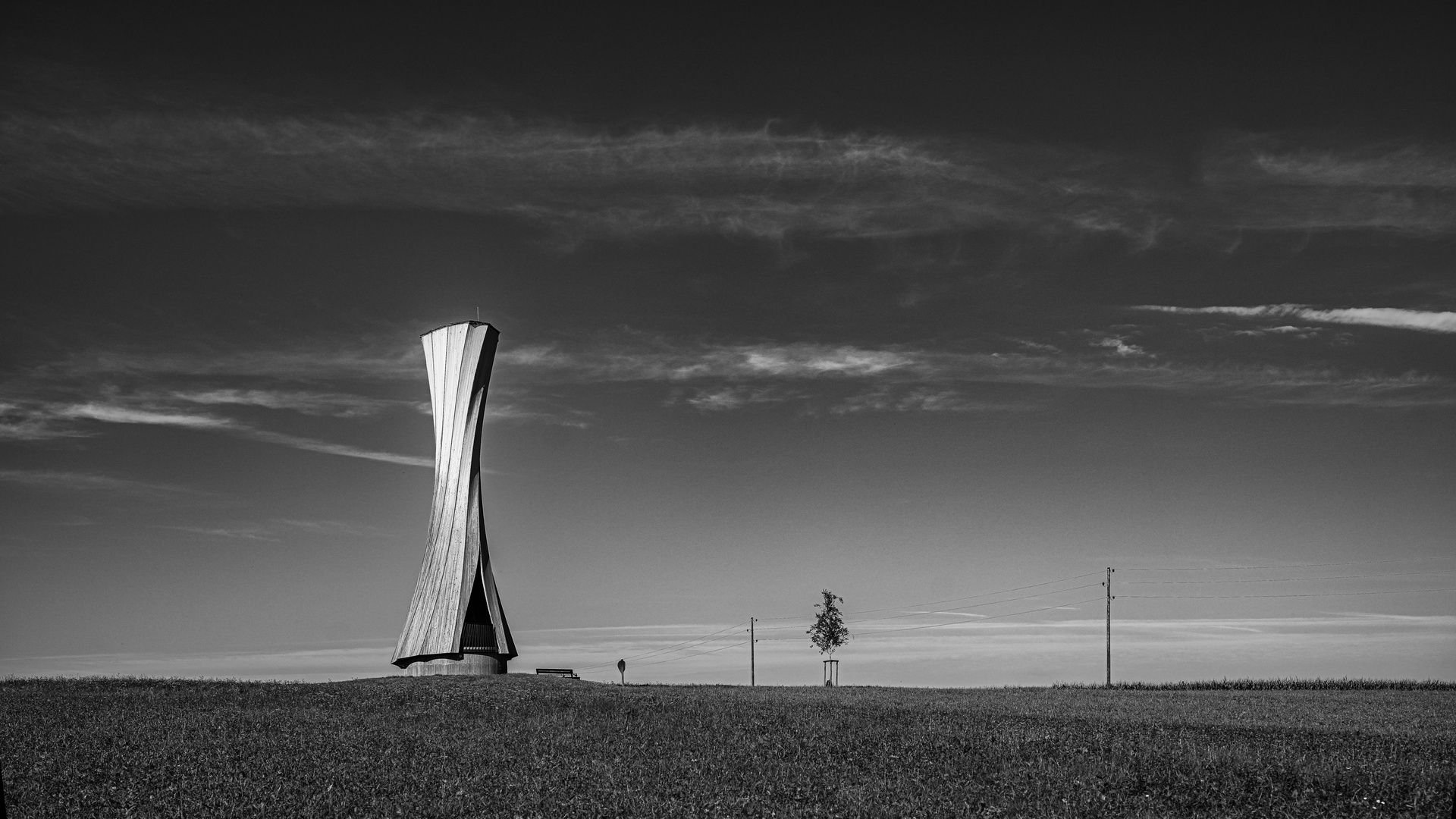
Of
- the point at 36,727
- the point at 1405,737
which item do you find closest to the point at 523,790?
the point at 36,727

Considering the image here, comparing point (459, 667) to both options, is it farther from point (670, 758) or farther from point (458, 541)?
point (670, 758)

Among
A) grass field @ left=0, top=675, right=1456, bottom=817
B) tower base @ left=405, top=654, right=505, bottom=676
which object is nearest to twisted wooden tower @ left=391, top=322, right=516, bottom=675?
tower base @ left=405, top=654, right=505, bottom=676

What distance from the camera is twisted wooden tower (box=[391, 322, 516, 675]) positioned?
3547 centimetres

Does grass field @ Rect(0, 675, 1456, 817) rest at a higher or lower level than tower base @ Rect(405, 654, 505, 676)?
higher

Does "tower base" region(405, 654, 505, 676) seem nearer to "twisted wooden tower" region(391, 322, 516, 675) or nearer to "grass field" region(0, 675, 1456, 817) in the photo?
"twisted wooden tower" region(391, 322, 516, 675)

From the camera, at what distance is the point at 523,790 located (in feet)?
50.9

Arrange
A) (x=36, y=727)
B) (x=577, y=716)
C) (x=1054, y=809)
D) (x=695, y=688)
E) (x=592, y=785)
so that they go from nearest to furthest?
(x=1054, y=809), (x=592, y=785), (x=36, y=727), (x=577, y=716), (x=695, y=688)

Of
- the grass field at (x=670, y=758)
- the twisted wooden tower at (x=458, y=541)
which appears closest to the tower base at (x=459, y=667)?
the twisted wooden tower at (x=458, y=541)

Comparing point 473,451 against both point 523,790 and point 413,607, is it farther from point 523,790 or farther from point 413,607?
point 523,790

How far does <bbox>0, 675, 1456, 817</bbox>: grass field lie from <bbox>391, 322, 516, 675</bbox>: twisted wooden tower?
8.36m

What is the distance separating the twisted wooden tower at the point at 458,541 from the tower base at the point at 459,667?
24 mm

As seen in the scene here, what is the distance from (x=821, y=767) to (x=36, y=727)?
15.2 m

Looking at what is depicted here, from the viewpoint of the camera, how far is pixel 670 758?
17906 mm

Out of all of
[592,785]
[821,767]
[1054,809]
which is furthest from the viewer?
[821,767]
